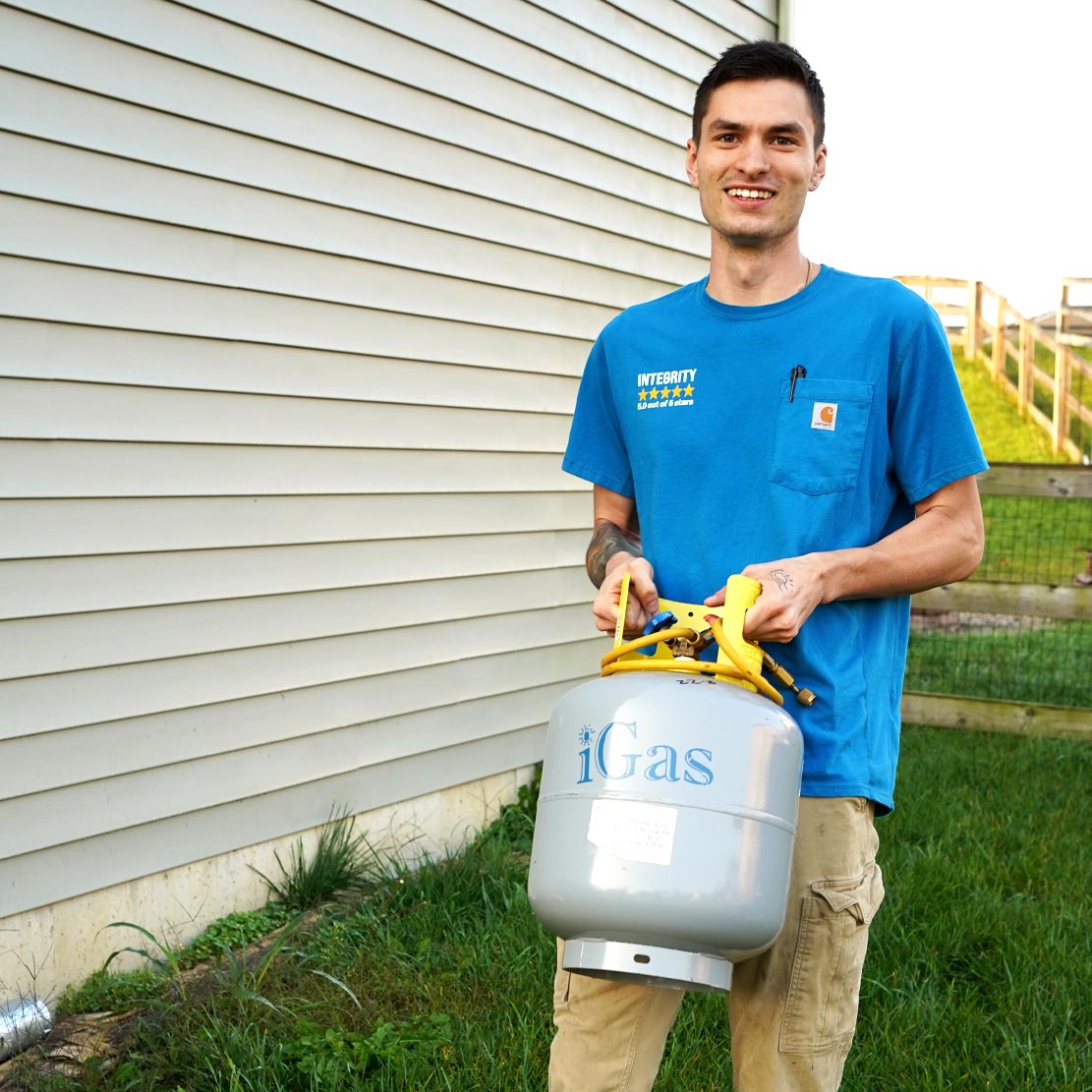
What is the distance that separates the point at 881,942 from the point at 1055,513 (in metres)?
11.6

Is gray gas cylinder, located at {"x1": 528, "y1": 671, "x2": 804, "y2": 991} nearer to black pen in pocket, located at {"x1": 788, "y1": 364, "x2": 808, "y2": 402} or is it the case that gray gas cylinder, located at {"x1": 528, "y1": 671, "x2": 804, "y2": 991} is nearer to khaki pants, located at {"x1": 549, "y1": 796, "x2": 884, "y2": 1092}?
khaki pants, located at {"x1": 549, "y1": 796, "x2": 884, "y2": 1092}

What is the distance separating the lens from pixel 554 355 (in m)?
5.08

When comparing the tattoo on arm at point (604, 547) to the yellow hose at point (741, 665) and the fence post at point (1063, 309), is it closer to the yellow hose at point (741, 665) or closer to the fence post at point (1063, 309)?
the yellow hose at point (741, 665)


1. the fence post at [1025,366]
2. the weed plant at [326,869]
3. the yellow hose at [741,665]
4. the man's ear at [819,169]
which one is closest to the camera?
the yellow hose at [741,665]

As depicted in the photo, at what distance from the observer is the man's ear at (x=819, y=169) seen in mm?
2156

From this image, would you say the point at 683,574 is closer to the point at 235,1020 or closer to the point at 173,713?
the point at 235,1020

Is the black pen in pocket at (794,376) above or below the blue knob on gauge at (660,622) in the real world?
above

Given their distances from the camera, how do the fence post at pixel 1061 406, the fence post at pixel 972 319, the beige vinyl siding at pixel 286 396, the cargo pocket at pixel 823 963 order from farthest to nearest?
the fence post at pixel 972 319 < the fence post at pixel 1061 406 < the beige vinyl siding at pixel 286 396 < the cargo pocket at pixel 823 963

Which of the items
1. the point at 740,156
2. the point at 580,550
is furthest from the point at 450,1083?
the point at 580,550

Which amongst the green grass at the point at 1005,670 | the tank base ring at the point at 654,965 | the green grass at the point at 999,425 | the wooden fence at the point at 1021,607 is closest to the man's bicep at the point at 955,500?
the tank base ring at the point at 654,965

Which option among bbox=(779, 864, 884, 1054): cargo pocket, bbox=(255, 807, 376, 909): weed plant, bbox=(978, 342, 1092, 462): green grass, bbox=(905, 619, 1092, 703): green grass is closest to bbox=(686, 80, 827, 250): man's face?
bbox=(779, 864, 884, 1054): cargo pocket

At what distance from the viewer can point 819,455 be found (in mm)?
2021

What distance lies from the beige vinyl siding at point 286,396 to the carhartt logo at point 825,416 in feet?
6.53

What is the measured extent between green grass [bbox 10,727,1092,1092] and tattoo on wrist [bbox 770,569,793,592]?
56.8 inches
